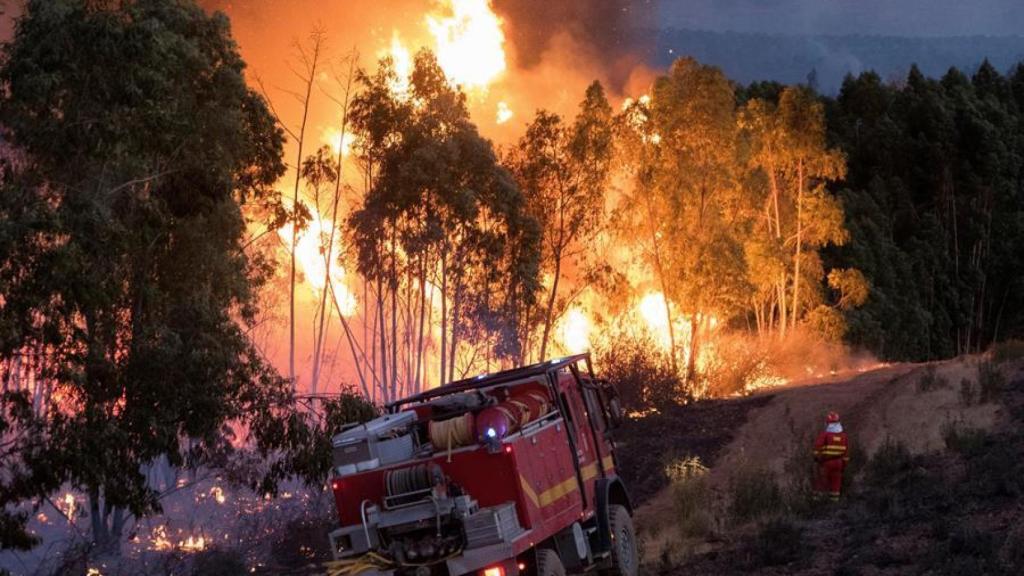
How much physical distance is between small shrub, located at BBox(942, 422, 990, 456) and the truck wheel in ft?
29.6

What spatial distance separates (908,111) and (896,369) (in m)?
39.9

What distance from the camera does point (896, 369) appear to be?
1325 inches

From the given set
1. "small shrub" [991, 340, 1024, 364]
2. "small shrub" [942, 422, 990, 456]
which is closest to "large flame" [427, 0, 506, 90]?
"small shrub" [991, 340, 1024, 364]

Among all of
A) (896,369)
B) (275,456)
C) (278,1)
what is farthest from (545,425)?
(278,1)

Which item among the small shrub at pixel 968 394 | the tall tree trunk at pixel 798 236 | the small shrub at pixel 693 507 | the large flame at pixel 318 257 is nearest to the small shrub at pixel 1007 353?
the small shrub at pixel 968 394

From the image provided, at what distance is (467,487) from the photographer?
460 inches

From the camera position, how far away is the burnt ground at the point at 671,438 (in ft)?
81.1

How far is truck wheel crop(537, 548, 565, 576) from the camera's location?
12.1m

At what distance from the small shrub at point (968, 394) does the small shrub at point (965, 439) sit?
269 cm

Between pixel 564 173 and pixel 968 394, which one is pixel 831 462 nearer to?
pixel 968 394

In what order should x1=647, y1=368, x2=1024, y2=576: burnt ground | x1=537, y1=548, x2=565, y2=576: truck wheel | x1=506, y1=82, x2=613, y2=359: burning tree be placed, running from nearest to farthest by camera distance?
x1=537, y1=548, x2=565, y2=576: truck wheel, x1=647, y1=368, x2=1024, y2=576: burnt ground, x1=506, y1=82, x2=613, y2=359: burning tree

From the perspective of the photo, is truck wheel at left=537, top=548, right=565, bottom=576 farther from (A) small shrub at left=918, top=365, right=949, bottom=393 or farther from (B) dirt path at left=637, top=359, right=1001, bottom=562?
(A) small shrub at left=918, top=365, right=949, bottom=393

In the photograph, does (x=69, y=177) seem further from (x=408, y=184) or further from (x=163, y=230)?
(x=408, y=184)

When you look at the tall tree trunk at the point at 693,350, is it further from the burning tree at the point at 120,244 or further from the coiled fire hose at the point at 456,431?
the coiled fire hose at the point at 456,431
